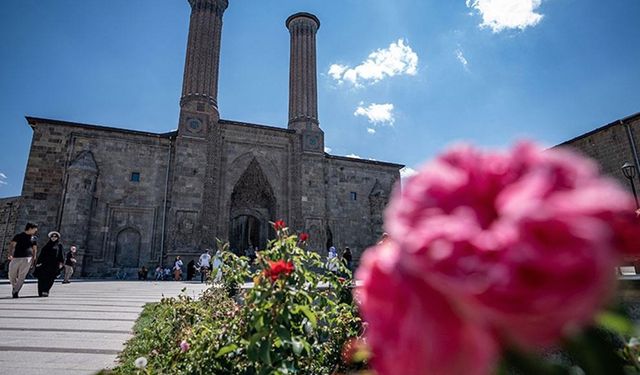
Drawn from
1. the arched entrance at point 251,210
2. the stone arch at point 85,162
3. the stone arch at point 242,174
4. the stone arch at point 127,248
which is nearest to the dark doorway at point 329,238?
the stone arch at point 242,174

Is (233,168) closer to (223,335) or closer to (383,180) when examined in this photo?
(383,180)

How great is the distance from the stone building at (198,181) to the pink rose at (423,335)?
16436 mm

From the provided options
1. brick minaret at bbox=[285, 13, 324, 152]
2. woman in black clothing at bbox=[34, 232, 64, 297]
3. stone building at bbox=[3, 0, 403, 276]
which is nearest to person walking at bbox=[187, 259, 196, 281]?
stone building at bbox=[3, 0, 403, 276]

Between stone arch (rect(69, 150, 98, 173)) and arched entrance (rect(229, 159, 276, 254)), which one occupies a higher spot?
stone arch (rect(69, 150, 98, 173))

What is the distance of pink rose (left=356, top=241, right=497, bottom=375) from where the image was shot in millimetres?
321

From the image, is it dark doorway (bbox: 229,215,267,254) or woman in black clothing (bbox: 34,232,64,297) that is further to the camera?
dark doorway (bbox: 229,215,267,254)

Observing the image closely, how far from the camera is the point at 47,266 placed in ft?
24.7

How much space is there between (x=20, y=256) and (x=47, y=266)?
2.12 ft

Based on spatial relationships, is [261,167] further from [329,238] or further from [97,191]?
[97,191]

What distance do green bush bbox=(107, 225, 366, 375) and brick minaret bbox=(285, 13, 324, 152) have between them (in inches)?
656

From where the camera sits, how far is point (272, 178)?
19.0 metres

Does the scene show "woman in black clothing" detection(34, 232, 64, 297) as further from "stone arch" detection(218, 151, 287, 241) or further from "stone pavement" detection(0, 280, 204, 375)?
"stone arch" detection(218, 151, 287, 241)

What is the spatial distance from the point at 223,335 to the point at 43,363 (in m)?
1.59

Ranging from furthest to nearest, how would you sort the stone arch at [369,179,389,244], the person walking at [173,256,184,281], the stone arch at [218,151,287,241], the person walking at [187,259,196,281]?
the stone arch at [369,179,389,244], the stone arch at [218,151,287,241], the person walking at [187,259,196,281], the person walking at [173,256,184,281]
